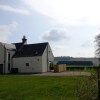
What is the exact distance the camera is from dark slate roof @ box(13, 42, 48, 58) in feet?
205

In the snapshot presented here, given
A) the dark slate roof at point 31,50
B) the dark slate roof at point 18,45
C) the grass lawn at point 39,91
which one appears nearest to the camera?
the grass lawn at point 39,91

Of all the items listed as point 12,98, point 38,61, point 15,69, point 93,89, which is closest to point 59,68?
point 38,61

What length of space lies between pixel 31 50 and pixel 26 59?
269 centimetres

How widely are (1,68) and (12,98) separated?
47.0 meters

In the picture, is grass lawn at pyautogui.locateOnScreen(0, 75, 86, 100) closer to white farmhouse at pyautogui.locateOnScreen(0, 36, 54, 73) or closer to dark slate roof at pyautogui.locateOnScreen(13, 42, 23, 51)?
white farmhouse at pyautogui.locateOnScreen(0, 36, 54, 73)

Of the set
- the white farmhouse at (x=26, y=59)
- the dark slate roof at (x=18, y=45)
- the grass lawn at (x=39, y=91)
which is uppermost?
the dark slate roof at (x=18, y=45)

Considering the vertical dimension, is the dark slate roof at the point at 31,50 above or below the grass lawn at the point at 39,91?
above

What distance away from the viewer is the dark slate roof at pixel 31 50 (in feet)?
205

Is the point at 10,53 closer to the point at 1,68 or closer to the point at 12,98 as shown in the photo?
the point at 1,68

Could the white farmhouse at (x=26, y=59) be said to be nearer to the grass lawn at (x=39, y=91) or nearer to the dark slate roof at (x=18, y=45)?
the dark slate roof at (x=18, y=45)

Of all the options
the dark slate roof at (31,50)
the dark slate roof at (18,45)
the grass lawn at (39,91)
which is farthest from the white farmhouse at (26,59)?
the grass lawn at (39,91)

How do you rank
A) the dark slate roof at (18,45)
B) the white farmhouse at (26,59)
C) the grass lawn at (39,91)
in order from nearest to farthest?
the grass lawn at (39,91) → the white farmhouse at (26,59) → the dark slate roof at (18,45)

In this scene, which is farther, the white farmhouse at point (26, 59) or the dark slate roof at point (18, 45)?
the dark slate roof at point (18, 45)

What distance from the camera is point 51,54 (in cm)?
6619
